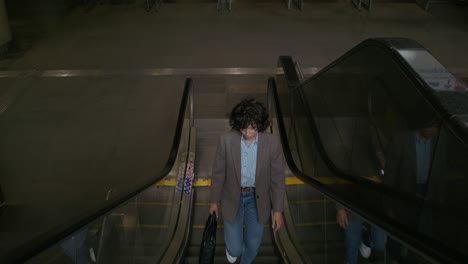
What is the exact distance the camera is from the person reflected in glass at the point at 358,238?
2191mm

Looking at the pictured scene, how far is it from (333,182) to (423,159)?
1.00m

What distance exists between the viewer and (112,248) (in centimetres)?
306

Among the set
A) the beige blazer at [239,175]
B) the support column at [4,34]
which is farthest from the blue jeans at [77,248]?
the support column at [4,34]

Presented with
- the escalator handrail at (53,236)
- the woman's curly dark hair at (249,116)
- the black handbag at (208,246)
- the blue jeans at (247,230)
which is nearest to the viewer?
the escalator handrail at (53,236)

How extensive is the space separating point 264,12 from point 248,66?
3.23 meters

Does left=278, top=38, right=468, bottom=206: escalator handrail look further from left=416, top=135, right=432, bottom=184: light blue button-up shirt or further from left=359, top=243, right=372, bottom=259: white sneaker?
left=359, top=243, right=372, bottom=259: white sneaker

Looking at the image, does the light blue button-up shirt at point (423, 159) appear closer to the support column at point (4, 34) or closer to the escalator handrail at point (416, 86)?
the escalator handrail at point (416, 86)

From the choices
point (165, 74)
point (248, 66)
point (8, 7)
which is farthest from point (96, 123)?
point (8, 7)

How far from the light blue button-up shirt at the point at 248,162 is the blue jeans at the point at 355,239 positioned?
875mm

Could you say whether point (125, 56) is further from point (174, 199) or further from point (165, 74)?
point (174, 199)

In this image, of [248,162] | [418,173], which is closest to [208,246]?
[248,162]

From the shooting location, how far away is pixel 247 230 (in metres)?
3.67

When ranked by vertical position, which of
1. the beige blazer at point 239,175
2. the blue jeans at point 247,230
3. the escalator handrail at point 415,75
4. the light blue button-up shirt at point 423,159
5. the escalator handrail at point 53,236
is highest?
the escalator handrail at point 415,75

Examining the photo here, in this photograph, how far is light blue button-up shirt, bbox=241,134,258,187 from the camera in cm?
330
